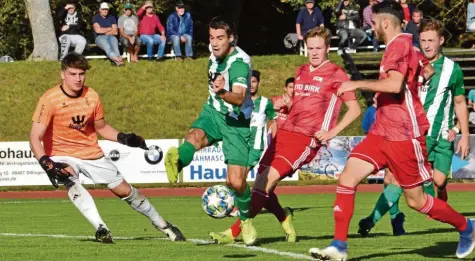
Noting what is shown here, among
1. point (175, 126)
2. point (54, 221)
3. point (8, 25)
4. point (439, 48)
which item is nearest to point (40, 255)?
point (439, 48)

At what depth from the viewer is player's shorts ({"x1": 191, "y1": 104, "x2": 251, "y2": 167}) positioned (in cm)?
1105

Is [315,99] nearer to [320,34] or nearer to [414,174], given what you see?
[320,34]

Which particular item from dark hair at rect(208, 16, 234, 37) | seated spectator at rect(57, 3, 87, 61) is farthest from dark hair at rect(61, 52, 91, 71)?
seated spectator at rect(57, 3, 87, 61)

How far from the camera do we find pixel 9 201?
24.1 m

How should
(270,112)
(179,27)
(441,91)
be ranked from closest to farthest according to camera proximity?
(441,91)
(270,112)
(179,27)

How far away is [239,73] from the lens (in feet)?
35.5

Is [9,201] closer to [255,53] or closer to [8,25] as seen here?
[8,25]

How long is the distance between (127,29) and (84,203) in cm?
2040

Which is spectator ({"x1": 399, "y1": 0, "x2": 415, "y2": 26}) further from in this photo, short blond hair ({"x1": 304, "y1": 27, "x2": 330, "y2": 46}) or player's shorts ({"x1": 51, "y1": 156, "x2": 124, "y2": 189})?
player's shorts ({"x1": 51, "y1": 156, "x2": 124, "y2": 189})

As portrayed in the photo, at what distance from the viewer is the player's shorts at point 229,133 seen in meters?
11.0

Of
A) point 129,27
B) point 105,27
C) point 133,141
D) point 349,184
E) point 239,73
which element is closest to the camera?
point 349,184

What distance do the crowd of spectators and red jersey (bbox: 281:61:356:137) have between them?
774 inches

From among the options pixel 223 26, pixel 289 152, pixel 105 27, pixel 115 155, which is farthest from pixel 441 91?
pixel 105 27

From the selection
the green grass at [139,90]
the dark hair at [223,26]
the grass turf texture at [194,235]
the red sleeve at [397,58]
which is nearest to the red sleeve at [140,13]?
the green grass at [139,90]
